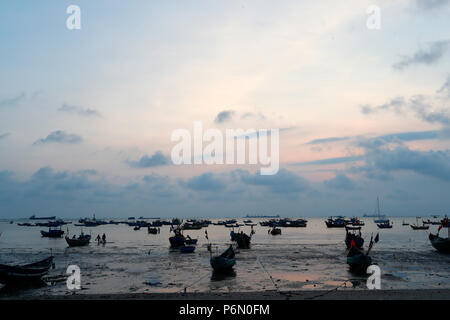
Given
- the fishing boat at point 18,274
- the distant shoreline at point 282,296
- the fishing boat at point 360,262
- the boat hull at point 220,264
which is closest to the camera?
the distant shoreline at point 282,296

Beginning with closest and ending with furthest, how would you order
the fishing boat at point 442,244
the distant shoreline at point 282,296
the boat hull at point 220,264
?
the distant shoreline at point 282,296
the boat hull at point 220,264
the fishing boat at point 442,244

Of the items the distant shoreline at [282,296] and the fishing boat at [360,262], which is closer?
the distant shoreline at [282,296]

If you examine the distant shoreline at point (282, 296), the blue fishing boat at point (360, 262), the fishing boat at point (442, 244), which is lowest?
the fishing boat at point (442, 244)

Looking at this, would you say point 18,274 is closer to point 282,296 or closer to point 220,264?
point 220,264

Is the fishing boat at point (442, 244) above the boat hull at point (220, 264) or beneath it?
beneath

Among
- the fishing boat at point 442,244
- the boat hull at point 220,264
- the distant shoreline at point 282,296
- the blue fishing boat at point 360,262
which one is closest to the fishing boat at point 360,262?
the blue fishing boat at point 360,262

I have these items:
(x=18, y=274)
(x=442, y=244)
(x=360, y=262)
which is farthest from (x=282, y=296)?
(x=442, y=244)

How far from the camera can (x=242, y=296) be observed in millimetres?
13398

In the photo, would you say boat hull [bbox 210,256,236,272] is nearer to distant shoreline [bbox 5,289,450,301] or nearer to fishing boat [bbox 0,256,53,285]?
fishing boat [bbox 0,256,53,285]

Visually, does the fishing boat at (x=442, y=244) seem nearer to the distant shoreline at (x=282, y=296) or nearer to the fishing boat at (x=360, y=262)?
the fishing boat at (x=360, y=262)

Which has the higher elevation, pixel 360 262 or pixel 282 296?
pixel 282 296

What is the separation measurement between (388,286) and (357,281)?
9.14 feet
